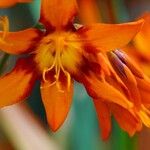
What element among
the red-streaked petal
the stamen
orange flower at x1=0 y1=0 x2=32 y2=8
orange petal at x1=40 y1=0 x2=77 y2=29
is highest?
orange flower at x1=0 y1=0 x2=32 y2=8

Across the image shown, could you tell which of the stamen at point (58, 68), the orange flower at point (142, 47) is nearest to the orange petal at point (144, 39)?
the orange flower at point (142, 47)

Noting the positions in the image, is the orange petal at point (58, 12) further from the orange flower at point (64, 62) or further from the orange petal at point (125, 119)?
the orange petal at point (125, 119)

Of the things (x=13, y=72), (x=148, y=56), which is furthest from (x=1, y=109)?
(x=148, y=56)

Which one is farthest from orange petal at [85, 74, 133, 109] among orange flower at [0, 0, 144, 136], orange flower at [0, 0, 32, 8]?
orange flower at [0, 0, 32, 8]

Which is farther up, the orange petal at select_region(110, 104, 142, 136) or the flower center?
the flower center

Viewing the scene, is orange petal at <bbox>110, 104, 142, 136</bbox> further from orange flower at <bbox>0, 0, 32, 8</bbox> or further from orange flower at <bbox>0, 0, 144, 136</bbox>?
orange flower at <bbox>0, 0, 32, 8</bbox>

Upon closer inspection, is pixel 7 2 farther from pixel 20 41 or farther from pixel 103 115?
pixel 103 115
